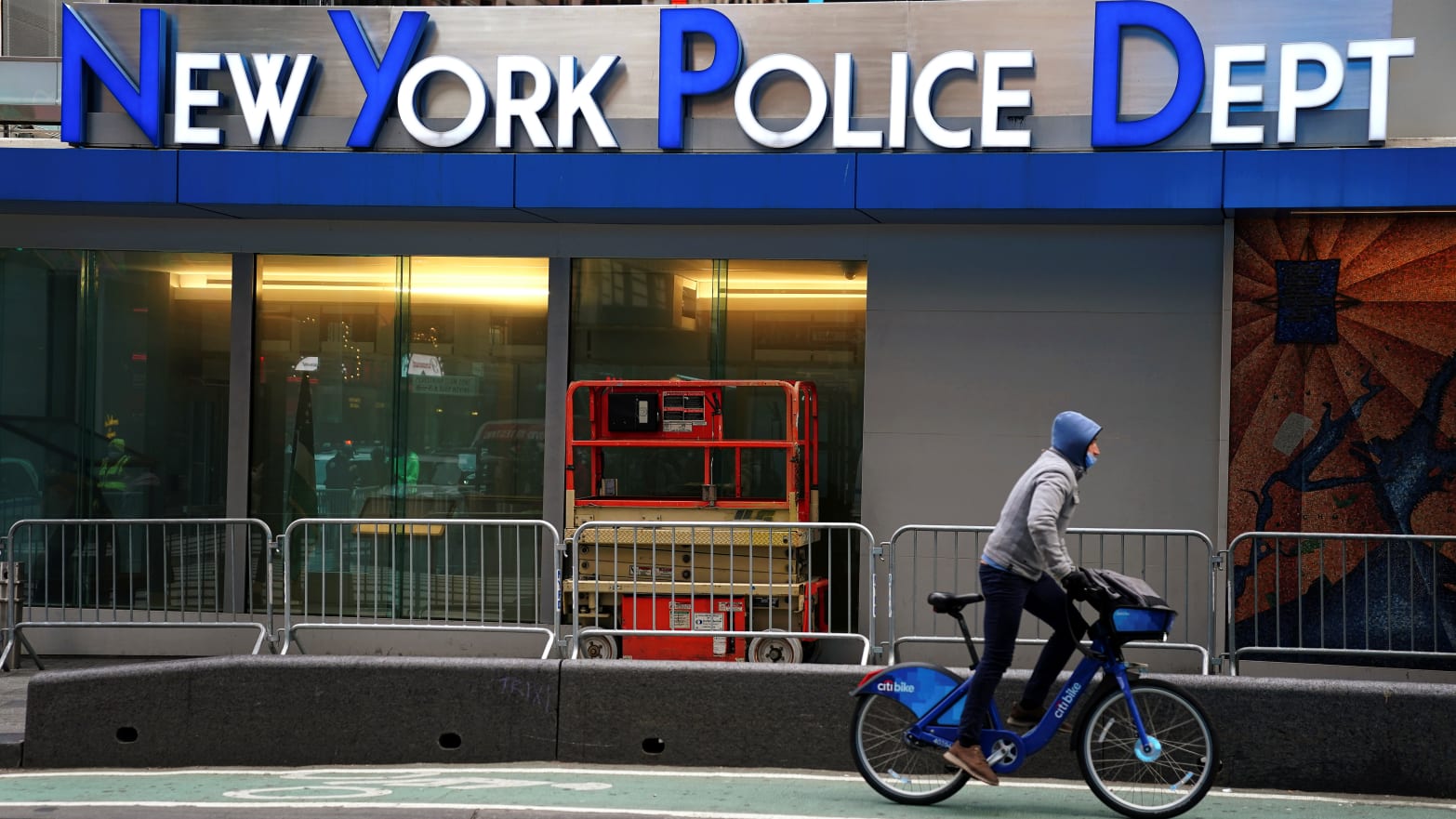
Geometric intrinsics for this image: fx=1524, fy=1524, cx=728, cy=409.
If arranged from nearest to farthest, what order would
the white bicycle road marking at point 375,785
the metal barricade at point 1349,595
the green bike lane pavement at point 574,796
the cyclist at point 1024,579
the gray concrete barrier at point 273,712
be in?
the cyclist at point 1024,579, the green bike lane pavement at point 574,796, the white bicycle road marking at point 375,785, the gray concrete barrier at point 273,712, the metal barricade at point 1349,595

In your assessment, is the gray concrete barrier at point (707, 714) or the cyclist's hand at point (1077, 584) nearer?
the cyclist's hand at point (1077, 584)

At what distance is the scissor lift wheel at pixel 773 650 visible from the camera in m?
10.6

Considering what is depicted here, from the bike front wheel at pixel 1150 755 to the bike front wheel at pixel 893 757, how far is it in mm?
653

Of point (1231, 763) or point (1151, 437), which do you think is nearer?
point (1231, 763)

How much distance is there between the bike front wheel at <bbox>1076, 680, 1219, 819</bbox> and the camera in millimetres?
6688

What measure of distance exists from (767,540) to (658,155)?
305 centimetres

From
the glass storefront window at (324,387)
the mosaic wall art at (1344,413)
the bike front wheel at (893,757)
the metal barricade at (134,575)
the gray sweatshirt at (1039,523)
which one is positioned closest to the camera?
the gray sweatshirt at (1039,523)

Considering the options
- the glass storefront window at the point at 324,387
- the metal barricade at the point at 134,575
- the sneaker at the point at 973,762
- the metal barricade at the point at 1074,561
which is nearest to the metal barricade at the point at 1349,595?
the metal barricade at the point at 1074,561

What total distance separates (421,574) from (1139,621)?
22.0 ft

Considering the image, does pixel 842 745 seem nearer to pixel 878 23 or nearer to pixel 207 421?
pixel 878 23

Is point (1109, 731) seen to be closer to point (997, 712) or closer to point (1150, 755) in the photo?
point (1150, 755)

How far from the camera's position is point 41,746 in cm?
818

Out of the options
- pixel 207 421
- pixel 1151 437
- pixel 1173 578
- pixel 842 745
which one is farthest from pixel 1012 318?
pixel 207 421

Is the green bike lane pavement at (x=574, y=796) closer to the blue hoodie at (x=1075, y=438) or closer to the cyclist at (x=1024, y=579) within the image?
the cyclist at (x=1024, y=579)
